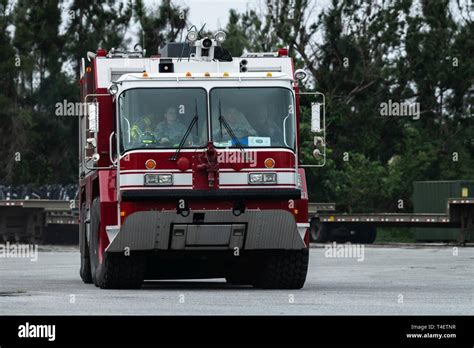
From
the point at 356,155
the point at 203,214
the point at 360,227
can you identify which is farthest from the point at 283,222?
the point at 356,155

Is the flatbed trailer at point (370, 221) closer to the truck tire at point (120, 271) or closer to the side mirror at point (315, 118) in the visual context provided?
the side mirror at point (315, 118)

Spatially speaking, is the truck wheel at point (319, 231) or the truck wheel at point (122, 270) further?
the truck wheel at point (319, 231)

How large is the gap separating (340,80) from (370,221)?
50.8 ft

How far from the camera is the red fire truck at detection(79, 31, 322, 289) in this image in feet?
60.7

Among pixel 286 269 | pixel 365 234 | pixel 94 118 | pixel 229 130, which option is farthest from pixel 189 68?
pixel 365 234

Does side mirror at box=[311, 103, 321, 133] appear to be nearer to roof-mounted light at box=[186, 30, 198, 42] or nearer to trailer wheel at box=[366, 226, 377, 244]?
roof-mounted light at box=[186, 30, 198, 42]

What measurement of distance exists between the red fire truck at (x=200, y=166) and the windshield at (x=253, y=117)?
1 centimetres

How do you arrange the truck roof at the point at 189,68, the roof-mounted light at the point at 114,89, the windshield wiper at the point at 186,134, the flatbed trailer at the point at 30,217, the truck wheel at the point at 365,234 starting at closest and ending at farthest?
the windshield wiper at the point at 186,134 → the roof-mounted light at the point at 114,89 → the truck roof at the point at 189,68 → the flatbed trailer at the point at 30,217 → the truck wheel at the point at 365,234

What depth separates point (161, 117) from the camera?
61.7ft

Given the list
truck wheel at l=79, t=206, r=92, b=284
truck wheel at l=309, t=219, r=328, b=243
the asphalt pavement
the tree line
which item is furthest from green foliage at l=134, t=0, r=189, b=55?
truck wheel at l=79, t=206, r=92, b=284

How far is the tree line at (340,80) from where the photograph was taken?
60.9m

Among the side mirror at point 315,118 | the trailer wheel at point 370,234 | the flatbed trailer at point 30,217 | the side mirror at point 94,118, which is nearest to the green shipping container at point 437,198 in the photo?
the trailer wheel at point 370,234

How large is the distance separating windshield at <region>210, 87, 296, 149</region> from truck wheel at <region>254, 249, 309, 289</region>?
1.61m

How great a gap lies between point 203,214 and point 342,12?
4808cm
